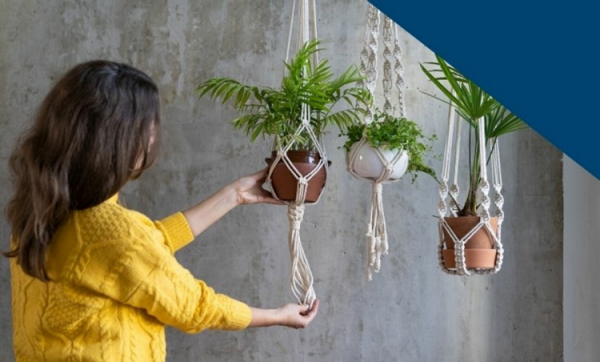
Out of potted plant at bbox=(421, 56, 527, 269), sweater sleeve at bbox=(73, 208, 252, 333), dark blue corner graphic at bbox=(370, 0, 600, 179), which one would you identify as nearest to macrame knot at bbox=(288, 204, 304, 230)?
potted plant at bbox=(421, 56, 527, 269)

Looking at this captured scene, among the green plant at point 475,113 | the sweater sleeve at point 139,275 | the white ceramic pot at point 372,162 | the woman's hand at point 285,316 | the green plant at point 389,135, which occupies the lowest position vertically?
the woman's hand at point 285,316

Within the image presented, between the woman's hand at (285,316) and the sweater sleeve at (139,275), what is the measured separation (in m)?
0.24

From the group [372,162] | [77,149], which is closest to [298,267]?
[372,162]

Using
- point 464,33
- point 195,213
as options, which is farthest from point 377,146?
point 464,33

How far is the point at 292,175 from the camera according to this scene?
2.34 metres

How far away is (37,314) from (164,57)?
1858mm

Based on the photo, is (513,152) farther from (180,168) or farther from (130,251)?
(130,251)

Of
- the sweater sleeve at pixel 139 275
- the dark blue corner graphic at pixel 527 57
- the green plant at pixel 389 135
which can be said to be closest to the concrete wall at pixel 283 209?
the green plant at pixel 389 135

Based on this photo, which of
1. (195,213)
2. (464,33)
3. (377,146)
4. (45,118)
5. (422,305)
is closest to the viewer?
(464,33)

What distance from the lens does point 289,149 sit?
2.39 meters

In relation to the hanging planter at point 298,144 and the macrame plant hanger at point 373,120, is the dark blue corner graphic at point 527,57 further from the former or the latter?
the macrame plant hanger at point 373,120

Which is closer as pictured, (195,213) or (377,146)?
(195,213)

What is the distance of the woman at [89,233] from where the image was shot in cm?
163

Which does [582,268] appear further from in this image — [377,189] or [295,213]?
[295,213]
